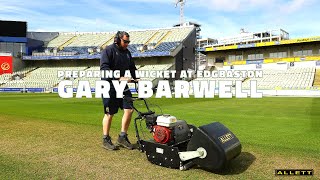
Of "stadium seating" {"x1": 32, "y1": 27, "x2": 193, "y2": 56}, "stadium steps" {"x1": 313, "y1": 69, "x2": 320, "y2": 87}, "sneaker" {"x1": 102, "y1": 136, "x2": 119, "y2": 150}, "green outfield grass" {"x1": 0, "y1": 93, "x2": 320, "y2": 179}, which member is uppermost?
"stadium seating" {"x1": 32, "y1": 27, "x2": 193, "y2": 56}

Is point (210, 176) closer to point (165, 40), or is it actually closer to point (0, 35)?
point (165, 40)

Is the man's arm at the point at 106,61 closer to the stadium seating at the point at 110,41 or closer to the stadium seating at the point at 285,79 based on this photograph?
the stadium seating at the point at 285,79

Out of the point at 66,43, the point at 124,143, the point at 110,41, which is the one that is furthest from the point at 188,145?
the point at 66,43

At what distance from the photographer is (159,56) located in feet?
171

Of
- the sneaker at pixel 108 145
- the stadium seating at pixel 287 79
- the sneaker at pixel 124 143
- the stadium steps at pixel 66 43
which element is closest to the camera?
the sneaker at pixel 108 145

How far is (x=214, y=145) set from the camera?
3.83m

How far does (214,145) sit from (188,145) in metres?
0.44

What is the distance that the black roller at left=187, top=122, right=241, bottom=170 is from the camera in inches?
Result: 150

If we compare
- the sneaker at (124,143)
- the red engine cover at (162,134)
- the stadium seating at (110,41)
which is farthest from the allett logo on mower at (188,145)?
the stadium seating at (110,41)

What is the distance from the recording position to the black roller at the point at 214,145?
3.81 m

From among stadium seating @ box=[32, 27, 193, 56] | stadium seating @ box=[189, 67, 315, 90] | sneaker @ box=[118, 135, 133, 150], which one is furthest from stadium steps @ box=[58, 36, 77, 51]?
sneaker @ box=[118, 135, 133, 150]

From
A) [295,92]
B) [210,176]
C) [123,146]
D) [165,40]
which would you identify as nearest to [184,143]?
[210,176]

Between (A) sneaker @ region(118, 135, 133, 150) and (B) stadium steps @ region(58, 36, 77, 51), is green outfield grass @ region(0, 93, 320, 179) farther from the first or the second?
(B) stadium steps @ region(58, 36, 77, 51)

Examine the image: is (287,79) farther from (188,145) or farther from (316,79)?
(188,145)
